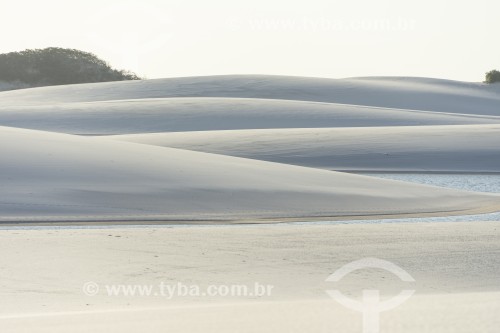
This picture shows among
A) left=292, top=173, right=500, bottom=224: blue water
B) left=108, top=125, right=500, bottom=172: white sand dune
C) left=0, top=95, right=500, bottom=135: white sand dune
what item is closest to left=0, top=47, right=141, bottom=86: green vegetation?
left=0, top=95, right=500, bottom=135: white sand dune

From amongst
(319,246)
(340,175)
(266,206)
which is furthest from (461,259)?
(340,175)

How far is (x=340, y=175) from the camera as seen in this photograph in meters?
20.9

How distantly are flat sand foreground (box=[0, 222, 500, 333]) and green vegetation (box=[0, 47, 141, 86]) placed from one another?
256 feet

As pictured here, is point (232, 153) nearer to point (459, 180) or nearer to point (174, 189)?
point (459, 180)

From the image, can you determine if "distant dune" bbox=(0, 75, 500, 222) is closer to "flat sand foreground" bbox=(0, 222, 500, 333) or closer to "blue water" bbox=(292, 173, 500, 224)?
"blue water" bbox=(292, 173, 500, 224)

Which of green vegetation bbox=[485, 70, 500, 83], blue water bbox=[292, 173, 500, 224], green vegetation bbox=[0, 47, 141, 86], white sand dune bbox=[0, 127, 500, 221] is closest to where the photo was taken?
white sand dune bbox=[0, 127, 500, 221]

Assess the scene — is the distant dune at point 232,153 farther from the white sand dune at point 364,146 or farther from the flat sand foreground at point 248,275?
the flat sand foreground at point 248,275

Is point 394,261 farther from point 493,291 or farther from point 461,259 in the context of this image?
point 493,291

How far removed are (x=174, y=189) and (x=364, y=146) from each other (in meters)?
12.7

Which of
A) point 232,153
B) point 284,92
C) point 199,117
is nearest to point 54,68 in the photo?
point 284,92

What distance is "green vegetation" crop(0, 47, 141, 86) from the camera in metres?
89.2

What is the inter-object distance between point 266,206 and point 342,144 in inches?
520

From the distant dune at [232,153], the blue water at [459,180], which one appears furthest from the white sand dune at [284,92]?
the blue water at [459,180]

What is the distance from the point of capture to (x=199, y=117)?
41.3 meters
